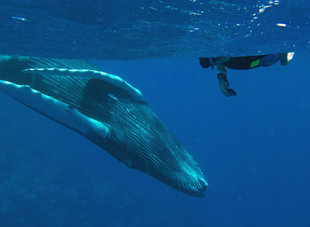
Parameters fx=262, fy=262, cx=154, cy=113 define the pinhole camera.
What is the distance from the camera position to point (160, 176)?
439 centimetres

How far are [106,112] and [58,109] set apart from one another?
109 cm

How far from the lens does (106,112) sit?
15.8 ft

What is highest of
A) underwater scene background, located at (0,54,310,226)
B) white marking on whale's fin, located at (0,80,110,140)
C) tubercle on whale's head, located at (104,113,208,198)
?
white marking on whale's fin, located at (0,80,110,140)

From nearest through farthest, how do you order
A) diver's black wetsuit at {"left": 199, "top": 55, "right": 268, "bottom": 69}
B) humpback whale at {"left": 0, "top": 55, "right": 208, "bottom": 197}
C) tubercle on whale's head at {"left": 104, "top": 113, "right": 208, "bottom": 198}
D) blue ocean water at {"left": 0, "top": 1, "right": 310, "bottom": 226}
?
humpback whale at {"left": 0, "top": 55, "right": 208, "bottom": 197} < tubercle on whale's head at {"left": 104, "top": 113, "right": 208, "bottom": 198} < diver's black wetsuit at {"left": 199, "top": 55, "right": 268, "bottom": 69} < blue ocean water at {"left": 0, "top": 1, "right": 310, "bottom": 226}

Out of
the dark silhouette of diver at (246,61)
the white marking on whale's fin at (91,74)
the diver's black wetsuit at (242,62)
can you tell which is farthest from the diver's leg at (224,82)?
the white marking on whale's fin at (91,74)

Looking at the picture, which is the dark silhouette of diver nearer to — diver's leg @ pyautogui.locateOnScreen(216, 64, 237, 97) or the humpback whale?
diver's leg @ pyautogui.locateOnScreen(216, 64, 237, 97)

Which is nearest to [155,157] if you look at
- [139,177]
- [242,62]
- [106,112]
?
[106,112]

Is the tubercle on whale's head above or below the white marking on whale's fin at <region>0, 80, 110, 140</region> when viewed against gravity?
below

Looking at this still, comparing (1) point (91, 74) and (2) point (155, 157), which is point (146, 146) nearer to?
(2) point (155, 157)

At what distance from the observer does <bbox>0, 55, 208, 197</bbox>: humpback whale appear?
400 centimetres

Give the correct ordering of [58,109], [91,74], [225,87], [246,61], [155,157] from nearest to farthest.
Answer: [58,109] < [155,157] < [91,74] < [225,87] < [246,61]

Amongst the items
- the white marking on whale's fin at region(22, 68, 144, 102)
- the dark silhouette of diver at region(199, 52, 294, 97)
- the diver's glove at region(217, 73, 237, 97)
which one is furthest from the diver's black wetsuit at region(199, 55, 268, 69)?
the white marking on whale's fin at region(22, 68, 144, 102)

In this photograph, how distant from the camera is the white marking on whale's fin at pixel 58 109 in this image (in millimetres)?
3828

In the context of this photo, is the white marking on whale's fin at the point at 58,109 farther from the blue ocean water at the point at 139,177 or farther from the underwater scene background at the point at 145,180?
the underwater scene background at the point at 145,180
